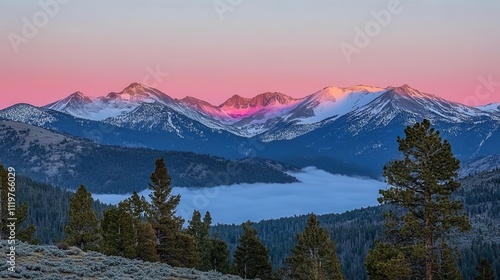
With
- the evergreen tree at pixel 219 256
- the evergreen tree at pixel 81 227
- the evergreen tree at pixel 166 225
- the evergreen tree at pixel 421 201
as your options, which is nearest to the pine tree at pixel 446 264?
the evergreen tree at pixel 421 201

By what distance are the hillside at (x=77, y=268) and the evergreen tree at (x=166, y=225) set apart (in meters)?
28.3

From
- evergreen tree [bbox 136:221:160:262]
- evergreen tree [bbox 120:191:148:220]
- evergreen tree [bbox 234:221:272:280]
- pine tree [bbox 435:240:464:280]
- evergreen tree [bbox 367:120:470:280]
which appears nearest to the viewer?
pine tree [bbox 435:240:464:280]

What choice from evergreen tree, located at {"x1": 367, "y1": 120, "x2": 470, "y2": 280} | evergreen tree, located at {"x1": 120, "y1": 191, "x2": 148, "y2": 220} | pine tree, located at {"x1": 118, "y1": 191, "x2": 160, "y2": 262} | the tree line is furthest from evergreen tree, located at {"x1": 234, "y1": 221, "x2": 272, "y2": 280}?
evergreen tree, located at {"x1": 367, "y1": 120, "x2": 470, "y2": 280}

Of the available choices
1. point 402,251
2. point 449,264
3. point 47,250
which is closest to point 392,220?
point 402,251

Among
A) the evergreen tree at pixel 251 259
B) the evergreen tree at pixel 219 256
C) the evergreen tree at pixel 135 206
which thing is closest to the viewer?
the evergreen tree at pixel 135 206

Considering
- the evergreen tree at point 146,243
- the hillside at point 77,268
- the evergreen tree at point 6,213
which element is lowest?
the hillside at point 77,268

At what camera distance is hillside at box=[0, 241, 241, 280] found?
2483 centimetres

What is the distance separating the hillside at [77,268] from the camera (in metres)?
24.8

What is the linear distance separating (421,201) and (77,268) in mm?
19872

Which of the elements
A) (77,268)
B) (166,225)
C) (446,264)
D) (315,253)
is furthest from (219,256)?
(77,268)

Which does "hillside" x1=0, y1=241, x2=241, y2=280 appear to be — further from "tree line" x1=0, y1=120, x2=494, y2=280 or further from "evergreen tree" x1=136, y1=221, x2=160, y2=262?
"evergreen tree" x1=136, y1=221, x2=160, y2=262

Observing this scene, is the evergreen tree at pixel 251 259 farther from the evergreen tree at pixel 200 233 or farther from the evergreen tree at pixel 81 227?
the evergreen tree at pixel 81 227

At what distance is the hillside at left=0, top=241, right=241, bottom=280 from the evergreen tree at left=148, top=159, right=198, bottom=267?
28.3 m

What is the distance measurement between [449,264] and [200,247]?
54653 mm
